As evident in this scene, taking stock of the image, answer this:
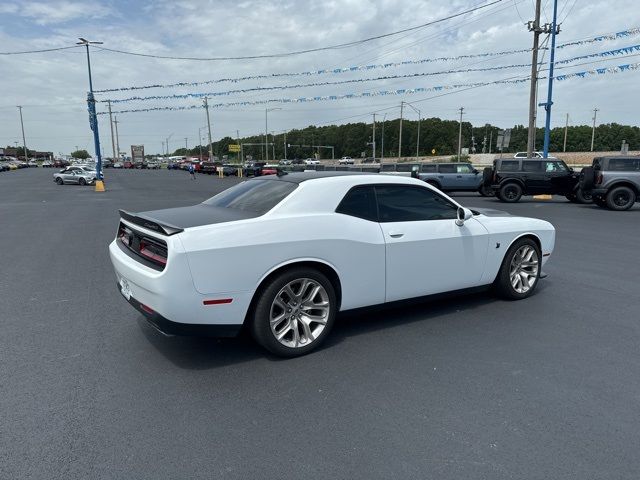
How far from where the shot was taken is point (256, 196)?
170 inches

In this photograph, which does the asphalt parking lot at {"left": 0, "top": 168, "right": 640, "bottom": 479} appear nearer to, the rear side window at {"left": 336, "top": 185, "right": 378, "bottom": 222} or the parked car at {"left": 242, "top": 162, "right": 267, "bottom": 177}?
the rear side window at {"left": 336, "top": 185, "right": 378, "bottom": 222}

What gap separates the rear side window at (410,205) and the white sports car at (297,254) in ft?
0.04

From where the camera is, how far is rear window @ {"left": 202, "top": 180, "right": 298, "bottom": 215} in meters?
3.99

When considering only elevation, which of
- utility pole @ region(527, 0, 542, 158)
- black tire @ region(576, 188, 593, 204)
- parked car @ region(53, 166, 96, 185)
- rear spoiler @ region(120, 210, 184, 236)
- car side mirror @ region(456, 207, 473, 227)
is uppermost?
utility pole @ region(527, 0, 542, 158)

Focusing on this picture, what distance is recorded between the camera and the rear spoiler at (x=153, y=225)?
3.37m

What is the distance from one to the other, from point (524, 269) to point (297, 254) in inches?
123

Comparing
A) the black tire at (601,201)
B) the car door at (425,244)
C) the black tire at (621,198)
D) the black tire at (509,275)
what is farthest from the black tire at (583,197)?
the car door at (425,244)

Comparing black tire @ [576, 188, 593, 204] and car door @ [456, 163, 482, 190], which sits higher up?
car door @ [456, 163, 482, 190]

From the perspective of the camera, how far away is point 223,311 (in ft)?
11.2

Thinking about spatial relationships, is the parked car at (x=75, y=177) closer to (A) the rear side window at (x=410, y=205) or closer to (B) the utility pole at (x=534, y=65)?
(B) the utility pole at (x=534, y=65)

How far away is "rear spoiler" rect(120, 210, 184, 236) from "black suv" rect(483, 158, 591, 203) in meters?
17.1

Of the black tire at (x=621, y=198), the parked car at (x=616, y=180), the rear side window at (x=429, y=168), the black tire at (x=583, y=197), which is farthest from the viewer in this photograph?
the rear side window at (x=429, y=168)

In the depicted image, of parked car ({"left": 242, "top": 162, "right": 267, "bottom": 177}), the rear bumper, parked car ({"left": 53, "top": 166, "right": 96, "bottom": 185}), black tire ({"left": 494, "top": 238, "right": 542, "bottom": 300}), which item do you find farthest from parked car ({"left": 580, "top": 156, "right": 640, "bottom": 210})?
parked car ({"left": 242, "top": 162, "right": 267, "bottom": 177})

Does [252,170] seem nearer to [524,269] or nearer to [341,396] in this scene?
[524,269]
